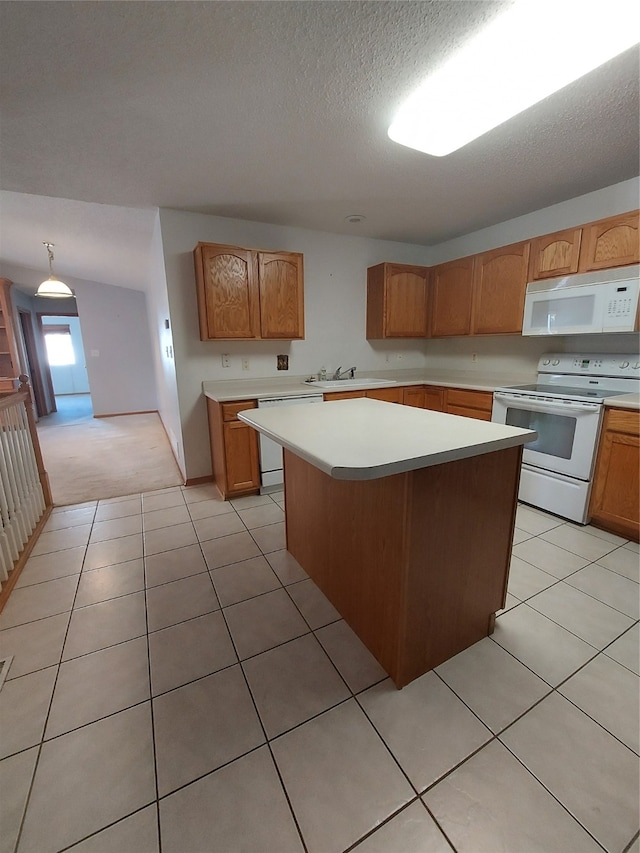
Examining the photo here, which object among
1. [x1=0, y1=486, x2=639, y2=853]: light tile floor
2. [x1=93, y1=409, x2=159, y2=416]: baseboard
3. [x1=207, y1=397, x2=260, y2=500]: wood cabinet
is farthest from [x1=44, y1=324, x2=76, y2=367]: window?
[x1=0, y1=486, x2=639, y2=853]: light tile floor

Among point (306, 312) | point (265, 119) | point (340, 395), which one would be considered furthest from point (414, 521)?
point (306, 312)

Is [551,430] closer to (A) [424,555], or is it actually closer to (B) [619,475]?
(B) [619,475]

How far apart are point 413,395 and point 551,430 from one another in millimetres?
1389

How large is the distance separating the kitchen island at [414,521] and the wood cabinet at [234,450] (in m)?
1.19

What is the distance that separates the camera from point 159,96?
1.60m

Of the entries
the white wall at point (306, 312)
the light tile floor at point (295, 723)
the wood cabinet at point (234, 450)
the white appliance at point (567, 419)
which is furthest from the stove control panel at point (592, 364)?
the wood cabinet at point (234, 450)

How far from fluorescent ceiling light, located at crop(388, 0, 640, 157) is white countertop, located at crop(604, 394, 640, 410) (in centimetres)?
174

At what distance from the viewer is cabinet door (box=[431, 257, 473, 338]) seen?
3.54 m

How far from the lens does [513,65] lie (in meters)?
1.37

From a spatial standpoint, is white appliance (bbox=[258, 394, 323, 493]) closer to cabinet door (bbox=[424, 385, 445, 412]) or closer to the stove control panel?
cabinet door (bbox=[424, 385, 445, 412])

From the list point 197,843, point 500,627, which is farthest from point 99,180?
point 500,627

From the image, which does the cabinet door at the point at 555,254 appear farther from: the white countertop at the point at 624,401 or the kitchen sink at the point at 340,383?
the kitchen sink at the point at 340,383

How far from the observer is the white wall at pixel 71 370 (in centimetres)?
984

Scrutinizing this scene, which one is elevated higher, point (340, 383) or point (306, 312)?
point (306, 312)
